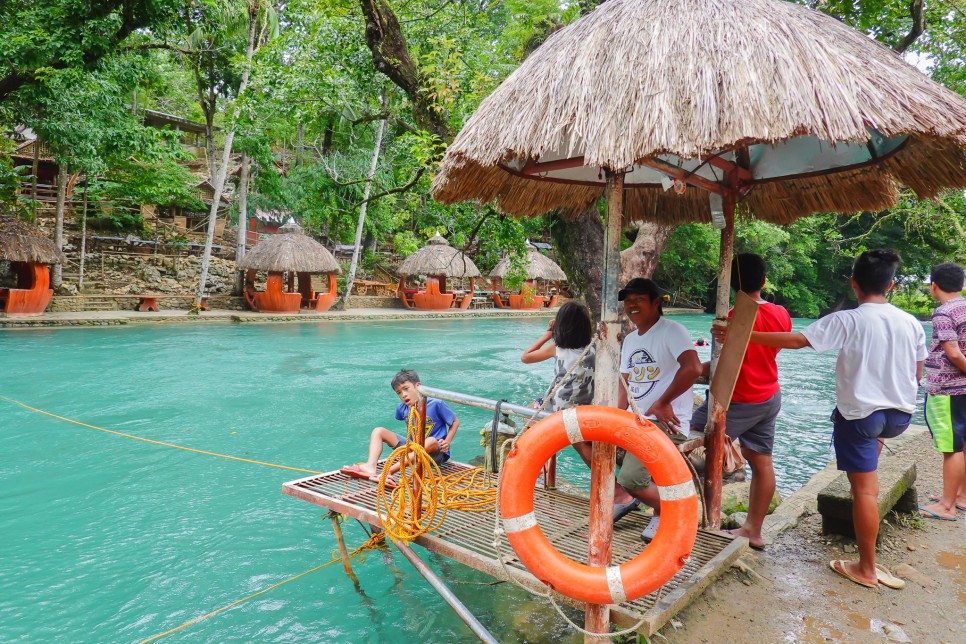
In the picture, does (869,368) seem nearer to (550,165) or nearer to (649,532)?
(649,532)

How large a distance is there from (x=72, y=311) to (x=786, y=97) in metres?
16.5

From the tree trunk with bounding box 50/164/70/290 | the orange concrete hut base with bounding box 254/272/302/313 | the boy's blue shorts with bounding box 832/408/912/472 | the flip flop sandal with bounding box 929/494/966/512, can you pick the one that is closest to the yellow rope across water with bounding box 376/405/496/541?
the boy's blue shorts with bounding box 832/408/912/472

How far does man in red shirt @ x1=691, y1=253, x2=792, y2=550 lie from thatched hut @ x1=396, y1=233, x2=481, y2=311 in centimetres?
1663

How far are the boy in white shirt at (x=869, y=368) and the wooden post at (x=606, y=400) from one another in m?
0.82

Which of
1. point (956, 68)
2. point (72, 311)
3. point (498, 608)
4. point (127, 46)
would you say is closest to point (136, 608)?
point (498, 608)

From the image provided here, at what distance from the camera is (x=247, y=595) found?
11.9 feet

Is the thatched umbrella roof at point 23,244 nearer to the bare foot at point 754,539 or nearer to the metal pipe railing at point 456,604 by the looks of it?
the metal pipe railing at point 456,604

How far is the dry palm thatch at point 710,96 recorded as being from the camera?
1.93 m

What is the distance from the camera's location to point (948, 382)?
3287mm

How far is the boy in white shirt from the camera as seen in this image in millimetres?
2449

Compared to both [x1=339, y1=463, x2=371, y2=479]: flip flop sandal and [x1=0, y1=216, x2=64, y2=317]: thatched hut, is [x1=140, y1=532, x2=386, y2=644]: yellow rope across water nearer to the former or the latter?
[x1=339, y1=463, x2=371, y2=479]: flip flop sandal

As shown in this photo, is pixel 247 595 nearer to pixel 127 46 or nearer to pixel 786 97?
pixel 786 97

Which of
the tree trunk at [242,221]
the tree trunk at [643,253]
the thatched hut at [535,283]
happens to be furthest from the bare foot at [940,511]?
the thatched hut at [535,283]

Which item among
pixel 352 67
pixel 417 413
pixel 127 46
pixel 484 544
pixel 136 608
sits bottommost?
pixel 136 608
